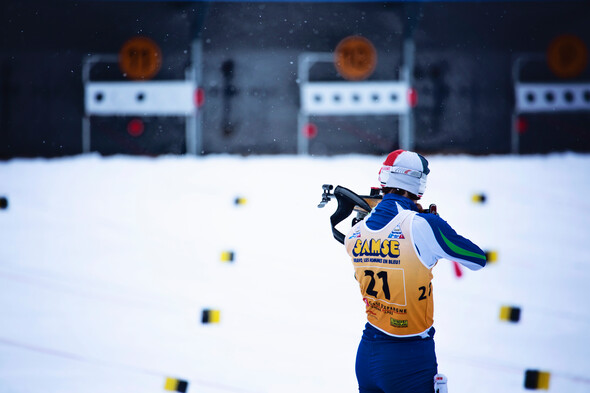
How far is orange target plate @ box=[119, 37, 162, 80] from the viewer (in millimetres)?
9828

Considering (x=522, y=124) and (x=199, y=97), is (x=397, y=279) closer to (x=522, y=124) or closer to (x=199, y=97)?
(x=199, y=97)

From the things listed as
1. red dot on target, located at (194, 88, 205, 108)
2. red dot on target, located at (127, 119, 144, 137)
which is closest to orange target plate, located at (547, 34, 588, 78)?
red dot on target, located at (194, 88, 205, 108)

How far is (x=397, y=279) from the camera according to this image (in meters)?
2.06

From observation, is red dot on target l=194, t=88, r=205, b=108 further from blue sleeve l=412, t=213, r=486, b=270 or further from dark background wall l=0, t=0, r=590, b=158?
blue sleeve l=412, t=213, r=486, b=270

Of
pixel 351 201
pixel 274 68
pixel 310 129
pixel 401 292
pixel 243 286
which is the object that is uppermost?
pixel 274 68

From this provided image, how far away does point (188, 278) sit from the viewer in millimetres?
4715

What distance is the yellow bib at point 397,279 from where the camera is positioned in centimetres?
204

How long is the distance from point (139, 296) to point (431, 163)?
5.62m

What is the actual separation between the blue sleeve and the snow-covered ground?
4.93 feet

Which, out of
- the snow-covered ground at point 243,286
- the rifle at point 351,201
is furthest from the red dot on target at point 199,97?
the rifle at point 351,201

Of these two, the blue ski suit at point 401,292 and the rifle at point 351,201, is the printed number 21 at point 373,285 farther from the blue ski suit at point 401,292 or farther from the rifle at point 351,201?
the rifle at point 351,201

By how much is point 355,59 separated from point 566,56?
12.6ft

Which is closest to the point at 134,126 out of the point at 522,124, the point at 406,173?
the point at 522,124

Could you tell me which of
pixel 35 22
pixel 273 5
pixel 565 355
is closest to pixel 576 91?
pixel 273 5
